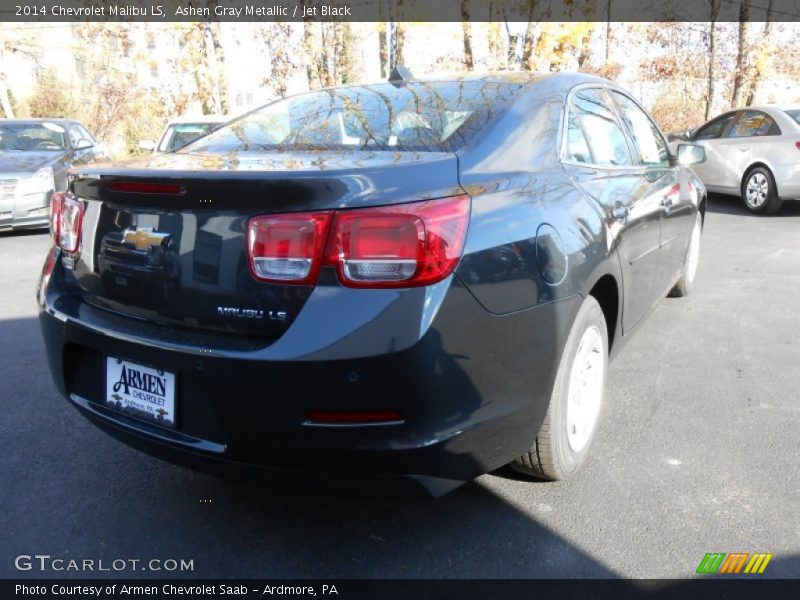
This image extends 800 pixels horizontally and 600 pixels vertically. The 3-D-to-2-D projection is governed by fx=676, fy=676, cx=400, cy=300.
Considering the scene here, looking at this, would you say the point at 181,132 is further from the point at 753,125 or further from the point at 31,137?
the point at 753,125

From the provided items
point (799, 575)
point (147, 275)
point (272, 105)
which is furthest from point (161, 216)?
point (799, 575)

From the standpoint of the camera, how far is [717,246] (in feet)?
23.9

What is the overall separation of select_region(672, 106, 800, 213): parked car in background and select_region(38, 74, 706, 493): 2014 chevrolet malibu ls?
723cm

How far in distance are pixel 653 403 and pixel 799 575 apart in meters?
1.32

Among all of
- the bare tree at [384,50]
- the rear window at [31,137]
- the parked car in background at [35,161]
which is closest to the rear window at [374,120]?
the parked car in background at [35,161]

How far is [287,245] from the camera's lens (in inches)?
73.1

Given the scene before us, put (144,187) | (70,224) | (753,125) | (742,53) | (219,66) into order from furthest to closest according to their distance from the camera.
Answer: (219,66), (742,53), (753,125), (70,224), (144,187)

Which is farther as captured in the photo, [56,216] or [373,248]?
[56,216]

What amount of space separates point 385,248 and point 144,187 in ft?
2.69

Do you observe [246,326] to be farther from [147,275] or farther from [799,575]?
[799,575]

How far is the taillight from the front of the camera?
1.82 m

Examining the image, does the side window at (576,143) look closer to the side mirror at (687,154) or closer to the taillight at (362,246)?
the taillight at (362,246)

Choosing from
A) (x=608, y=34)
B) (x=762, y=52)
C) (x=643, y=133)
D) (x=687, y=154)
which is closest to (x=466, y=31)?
(x=608, y=34)

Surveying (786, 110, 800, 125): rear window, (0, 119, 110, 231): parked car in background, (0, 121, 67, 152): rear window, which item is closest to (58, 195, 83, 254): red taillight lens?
(0, 119, 110, 231): parked car in background
